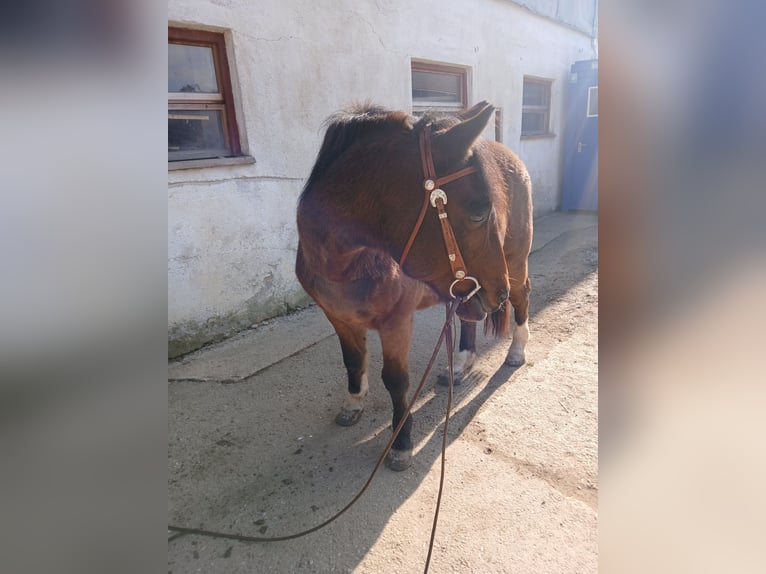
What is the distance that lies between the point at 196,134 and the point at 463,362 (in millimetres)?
3024

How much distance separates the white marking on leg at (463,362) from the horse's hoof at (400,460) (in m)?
0.94

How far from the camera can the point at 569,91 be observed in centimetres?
857

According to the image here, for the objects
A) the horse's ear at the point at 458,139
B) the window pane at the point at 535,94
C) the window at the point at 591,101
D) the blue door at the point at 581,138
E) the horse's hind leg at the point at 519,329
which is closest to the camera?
the horse's ear at the point at 458,139

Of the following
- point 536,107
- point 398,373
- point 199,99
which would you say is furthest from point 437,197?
point 536,107

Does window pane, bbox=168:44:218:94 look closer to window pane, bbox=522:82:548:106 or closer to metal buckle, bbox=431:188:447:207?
metal buckle, bbox=431:188:447:207

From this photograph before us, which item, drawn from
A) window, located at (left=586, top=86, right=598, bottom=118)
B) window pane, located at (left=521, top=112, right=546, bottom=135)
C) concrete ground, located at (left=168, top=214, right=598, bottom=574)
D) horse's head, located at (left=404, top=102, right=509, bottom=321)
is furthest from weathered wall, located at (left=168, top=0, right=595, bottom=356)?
window, located at (left=586, top=86, right=598, bottom=118)

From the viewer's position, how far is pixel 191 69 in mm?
3379

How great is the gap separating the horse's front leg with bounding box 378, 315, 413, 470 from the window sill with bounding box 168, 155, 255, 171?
2345mm

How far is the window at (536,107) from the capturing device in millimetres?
7914

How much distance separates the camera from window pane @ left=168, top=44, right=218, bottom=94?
3.25 m

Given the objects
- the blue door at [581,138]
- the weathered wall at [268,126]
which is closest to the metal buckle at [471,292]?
the weathered wall at [268,126]

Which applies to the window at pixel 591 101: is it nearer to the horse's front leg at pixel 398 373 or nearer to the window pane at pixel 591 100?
the window pane at pixel 591 100
